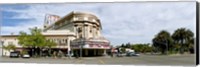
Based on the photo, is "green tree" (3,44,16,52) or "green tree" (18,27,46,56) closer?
"green tree" (18,27,46,56)

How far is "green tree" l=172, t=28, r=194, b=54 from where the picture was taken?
615 inches

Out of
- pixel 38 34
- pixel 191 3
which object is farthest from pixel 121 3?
pixel 38 34

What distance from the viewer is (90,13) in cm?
1694

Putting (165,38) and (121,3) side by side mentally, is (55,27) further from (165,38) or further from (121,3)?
(165,38)

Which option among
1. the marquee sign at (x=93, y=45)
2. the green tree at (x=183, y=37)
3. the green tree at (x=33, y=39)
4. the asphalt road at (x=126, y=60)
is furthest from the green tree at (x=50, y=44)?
the green tree at (x=183, y=37)

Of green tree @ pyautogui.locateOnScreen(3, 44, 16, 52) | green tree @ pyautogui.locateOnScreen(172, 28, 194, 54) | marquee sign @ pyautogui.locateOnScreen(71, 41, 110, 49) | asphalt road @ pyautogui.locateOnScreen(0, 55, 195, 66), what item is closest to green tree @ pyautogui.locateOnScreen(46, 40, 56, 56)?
asphalt road @ pyautogui.locateOnScreen(0, 55, 195, 66)

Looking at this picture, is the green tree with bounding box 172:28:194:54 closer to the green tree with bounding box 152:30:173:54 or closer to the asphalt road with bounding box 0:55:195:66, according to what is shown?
the green tree with bounding box 152:30:173:54

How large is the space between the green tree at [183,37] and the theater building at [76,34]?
8.49ft

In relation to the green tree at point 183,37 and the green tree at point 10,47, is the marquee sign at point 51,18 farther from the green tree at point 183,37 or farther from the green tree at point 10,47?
the green tree at point 183,37

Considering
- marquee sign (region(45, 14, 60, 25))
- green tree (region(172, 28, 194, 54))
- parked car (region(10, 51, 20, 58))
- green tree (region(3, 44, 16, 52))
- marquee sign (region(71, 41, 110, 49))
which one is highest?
marquee sign (region(45, 14, 60, 25))

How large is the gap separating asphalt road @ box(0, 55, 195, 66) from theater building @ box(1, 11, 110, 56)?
1.45 ft

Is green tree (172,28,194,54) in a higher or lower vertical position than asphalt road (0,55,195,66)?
higher

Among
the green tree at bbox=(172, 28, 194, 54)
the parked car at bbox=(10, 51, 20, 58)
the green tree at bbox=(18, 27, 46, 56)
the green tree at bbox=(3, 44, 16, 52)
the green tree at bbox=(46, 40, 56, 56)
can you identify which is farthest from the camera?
the green tree at bbox=(3, 44, 16, 52)

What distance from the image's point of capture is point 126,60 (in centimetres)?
1681
